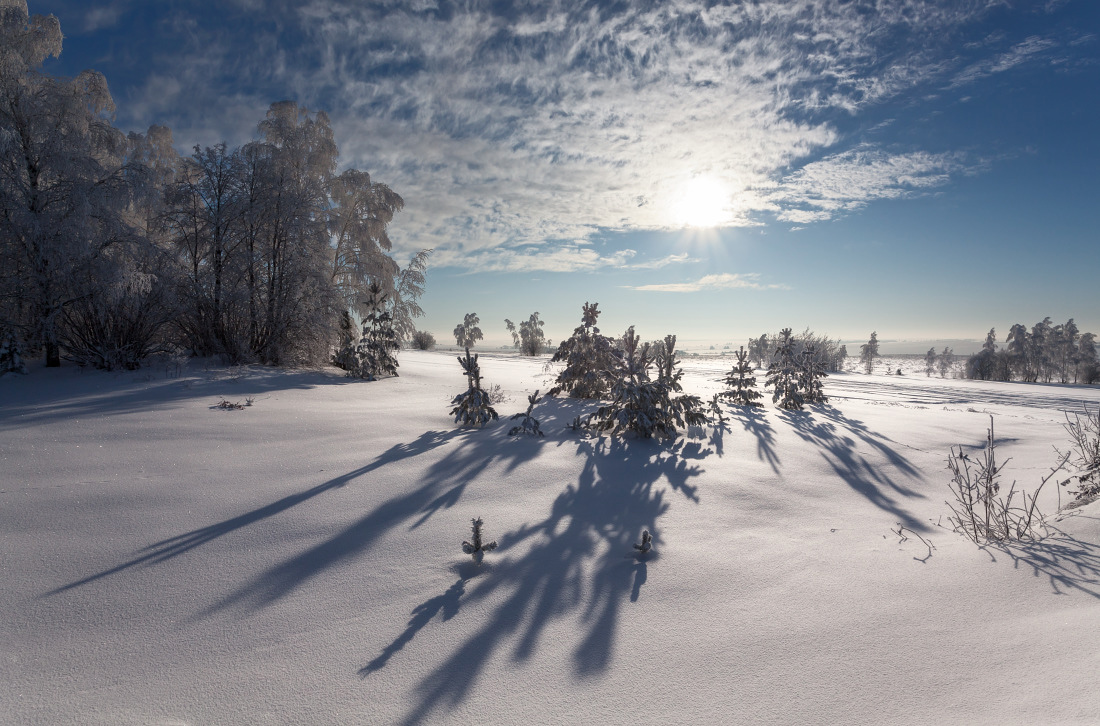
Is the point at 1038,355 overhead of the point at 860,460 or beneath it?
overhead

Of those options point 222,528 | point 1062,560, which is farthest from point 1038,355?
point 222,528

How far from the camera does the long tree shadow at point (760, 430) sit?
4.88 meters

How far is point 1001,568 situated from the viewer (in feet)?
7.82

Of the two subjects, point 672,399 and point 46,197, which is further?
point 46,197

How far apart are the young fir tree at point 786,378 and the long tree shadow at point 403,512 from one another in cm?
615

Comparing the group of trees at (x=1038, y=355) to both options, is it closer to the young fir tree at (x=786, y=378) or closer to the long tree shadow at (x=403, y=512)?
the young fir tree at (x=786, y=378)

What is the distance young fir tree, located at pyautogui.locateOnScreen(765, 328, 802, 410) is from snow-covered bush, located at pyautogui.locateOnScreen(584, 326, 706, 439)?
4335mm

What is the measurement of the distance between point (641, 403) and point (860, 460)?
252 centimetres

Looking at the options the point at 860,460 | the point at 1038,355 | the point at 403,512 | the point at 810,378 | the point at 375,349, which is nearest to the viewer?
the point at 403,512

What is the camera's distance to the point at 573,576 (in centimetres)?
248

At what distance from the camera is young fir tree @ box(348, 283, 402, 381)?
9.34 m

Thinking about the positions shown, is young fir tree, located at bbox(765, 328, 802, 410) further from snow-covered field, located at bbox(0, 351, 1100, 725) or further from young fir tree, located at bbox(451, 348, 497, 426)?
young fir tree, located at bbox(451, 348, 497, 426)

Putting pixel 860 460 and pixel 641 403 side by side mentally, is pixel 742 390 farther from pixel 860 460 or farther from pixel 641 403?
pixel 641 403

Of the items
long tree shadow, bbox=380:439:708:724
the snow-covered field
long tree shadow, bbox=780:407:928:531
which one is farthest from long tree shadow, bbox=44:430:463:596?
long tree shadow, bbox=780:407:928:531
